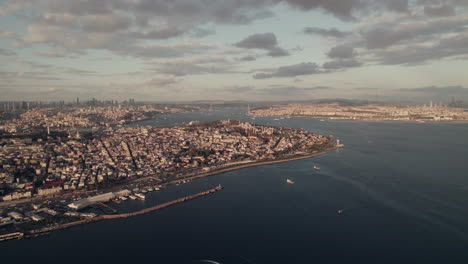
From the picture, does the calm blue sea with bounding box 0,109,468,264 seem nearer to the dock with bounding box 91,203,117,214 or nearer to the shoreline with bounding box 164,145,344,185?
the dock with bounding box 91,203,117,214

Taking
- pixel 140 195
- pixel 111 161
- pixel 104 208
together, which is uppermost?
pixel 111 161

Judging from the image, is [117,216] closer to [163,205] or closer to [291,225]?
[163,205]

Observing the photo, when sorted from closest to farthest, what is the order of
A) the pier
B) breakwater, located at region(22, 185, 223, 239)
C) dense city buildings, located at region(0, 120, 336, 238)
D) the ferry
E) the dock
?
the pier < breakwater, located at region(22, 185, 223, 239) < the dock < dense city buildings, located at region(0, 120, 336, 238) < the ferry

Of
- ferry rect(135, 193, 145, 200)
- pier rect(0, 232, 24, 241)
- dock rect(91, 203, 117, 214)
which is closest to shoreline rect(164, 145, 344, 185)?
ferry rect(135, 193, 145, 200)

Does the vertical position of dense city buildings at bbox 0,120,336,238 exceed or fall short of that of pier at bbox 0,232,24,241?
it exceeds it

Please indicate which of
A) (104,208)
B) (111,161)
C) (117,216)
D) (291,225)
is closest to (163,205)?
(117,216)

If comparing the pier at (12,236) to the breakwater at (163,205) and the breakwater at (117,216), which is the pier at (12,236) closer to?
A: the breakwater at (117,216)

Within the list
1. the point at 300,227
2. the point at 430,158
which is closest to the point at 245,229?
the point at 300,227

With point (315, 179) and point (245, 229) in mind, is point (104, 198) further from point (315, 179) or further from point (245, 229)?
point (315, 179)
